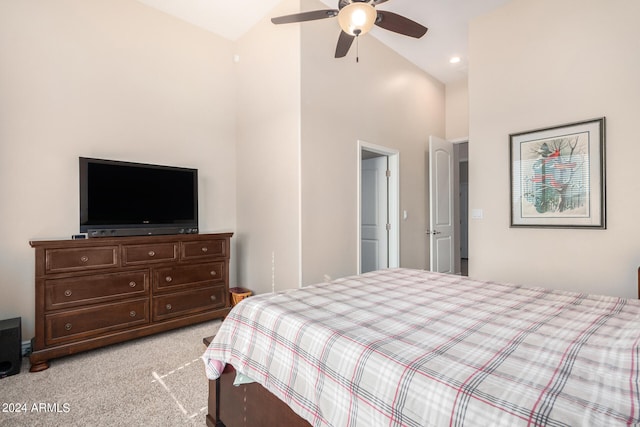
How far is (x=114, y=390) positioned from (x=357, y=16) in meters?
2.91

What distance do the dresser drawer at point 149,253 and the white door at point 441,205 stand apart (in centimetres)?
322

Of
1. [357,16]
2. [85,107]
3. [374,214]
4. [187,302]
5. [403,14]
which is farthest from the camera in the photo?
[374,214]

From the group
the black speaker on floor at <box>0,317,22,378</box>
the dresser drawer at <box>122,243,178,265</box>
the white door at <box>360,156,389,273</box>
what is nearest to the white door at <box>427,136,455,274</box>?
the white door at <box>360,156,389,273</box>

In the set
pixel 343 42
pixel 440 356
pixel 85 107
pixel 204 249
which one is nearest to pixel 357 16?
pixel 343 42

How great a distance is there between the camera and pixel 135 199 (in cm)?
297

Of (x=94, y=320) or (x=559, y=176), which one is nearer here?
(x=94, y=320)

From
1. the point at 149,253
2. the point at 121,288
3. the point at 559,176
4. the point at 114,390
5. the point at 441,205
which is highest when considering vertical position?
the point at 559,176

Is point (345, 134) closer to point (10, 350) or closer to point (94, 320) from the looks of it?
point (94, 320)

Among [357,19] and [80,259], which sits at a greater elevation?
[357,19]

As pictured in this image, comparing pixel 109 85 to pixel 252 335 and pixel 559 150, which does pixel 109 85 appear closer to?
pixel 252 335

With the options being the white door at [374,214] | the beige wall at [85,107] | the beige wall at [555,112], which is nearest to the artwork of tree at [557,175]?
the beige wall at [555,112]

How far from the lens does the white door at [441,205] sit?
427 centimetres

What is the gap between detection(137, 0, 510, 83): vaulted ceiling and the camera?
328cm

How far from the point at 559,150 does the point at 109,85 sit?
4343 mm
